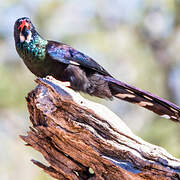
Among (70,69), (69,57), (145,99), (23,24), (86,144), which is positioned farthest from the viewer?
(23,24)

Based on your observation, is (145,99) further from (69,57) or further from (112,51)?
(112,51)

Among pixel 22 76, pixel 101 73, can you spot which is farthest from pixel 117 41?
pixel 101 73

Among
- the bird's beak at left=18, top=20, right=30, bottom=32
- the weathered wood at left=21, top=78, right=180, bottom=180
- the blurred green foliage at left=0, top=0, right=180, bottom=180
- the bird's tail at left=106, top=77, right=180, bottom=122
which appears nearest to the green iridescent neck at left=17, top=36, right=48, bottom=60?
the bird's beak at left=18, top=20, right=30, bottom=32

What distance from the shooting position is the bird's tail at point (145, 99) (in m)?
4.54

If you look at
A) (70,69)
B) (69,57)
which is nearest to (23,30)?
(69,57)

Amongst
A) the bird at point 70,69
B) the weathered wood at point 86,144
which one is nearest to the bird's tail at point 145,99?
the bird at point 70,69

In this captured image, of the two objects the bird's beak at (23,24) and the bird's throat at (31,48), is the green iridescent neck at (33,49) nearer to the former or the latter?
the bird's throat at (31,48)

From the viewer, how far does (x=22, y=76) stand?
12.7m

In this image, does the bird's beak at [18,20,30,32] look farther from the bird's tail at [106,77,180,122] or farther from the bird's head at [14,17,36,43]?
the bird's tail at [106,77,180,122]

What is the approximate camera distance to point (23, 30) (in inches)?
204

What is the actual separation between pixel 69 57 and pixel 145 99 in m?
0.99

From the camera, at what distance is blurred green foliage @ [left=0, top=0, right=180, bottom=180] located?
11.8 meters

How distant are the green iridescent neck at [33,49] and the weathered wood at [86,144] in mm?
970

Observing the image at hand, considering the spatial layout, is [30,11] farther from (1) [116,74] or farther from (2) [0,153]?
(2) [0,153]
